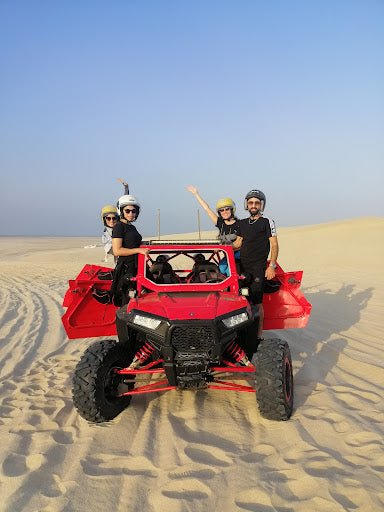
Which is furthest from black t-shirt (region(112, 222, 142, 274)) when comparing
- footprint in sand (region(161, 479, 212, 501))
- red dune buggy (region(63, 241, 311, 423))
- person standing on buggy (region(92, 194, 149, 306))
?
footprint in sand (region(161, 479, 212, 501))

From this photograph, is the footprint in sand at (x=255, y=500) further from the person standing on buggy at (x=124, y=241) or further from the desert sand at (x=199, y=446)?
the person standing on buggy at (x=124, y=241)

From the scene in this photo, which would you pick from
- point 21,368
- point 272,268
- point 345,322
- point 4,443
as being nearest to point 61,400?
point 4,443

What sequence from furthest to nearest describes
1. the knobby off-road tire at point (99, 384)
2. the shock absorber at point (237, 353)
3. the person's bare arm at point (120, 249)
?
the person's bare arm at point (120, 249)
the shock absorber at point (237, 353)
the knobby off-road tire at point (99, 384)

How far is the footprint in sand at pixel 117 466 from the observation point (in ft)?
11.3

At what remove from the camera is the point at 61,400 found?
16.8 ft

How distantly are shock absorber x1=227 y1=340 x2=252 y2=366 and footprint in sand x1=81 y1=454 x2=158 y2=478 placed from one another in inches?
57.7

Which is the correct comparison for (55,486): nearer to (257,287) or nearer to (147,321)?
(147,321)

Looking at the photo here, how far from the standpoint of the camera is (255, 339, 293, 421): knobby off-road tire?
4.18 metres

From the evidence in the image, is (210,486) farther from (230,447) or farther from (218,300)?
(218,300)

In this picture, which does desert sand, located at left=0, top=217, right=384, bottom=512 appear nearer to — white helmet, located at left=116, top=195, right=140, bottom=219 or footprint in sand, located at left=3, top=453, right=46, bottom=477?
footprint in sand, located at left=3, top=453, right=46, bottom=477

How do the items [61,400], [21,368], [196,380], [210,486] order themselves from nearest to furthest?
[210,486]
[196,380]
[61,400]
[21,368]

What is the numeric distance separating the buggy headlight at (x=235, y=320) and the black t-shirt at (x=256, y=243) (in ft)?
6.15

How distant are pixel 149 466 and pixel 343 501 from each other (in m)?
1.45

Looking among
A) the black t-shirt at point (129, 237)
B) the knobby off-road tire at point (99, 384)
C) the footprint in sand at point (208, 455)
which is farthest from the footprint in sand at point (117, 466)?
the black t-shirt at point (129, 237)
